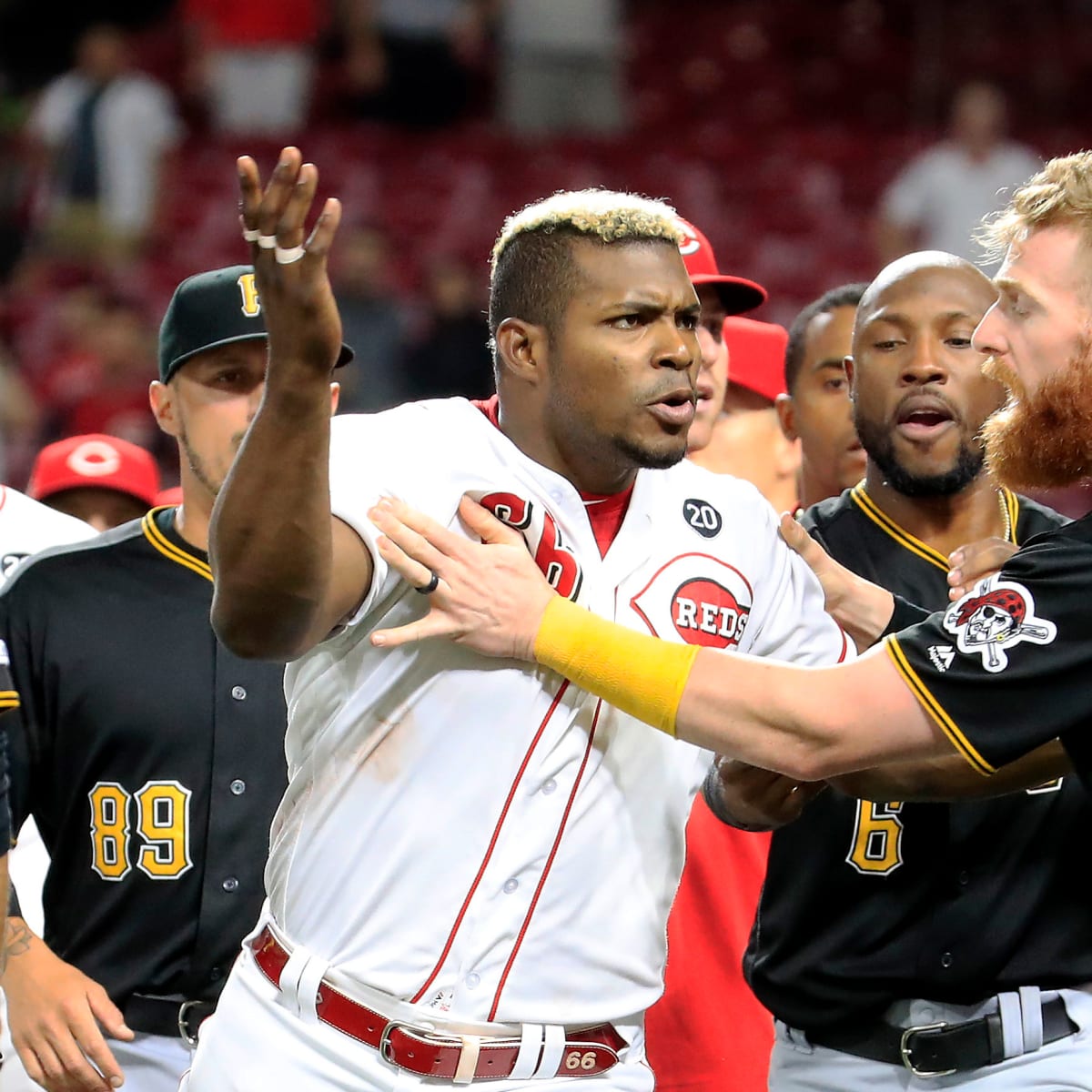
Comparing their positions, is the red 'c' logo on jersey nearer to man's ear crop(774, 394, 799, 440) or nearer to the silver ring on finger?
the silver ring on finger

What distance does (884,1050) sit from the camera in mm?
3297

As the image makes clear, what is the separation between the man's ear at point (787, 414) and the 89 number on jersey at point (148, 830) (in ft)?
6.31

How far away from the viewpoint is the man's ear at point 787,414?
4648 mm

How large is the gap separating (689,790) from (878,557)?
34.2 inches

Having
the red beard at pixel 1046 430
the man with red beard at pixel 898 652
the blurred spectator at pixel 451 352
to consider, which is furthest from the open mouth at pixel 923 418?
the blurred spectator at pixel 451 352

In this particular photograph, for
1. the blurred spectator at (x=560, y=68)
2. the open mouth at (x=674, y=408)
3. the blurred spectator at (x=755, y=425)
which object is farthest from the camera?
the blurred spectator at (x=560, y=68)

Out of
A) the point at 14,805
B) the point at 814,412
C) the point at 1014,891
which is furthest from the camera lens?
the point at 814,412

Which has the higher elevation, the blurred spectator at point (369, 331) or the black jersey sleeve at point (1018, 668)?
the blurred spectator at point (369, 331)

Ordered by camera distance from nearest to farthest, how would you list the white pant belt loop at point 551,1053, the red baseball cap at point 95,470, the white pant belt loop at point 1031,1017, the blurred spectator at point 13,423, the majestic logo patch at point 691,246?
1. the white pant belt loop at point 551,1053
2. the white pant belt loop at point 1031,1017
3. the majestic logo patch at point 691,246
4. the red baseball cap at point 95,470
5. the blurred spectator at point 13,423

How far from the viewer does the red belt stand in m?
2.60

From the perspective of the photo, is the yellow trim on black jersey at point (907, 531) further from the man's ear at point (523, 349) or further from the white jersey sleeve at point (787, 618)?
the man's ear at point (523, 349)

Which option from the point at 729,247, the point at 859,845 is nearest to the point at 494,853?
the point at 859,845

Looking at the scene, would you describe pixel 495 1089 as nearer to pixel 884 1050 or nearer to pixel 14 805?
pixel 884 1050

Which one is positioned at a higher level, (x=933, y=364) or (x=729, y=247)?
(x=729, y=247)
